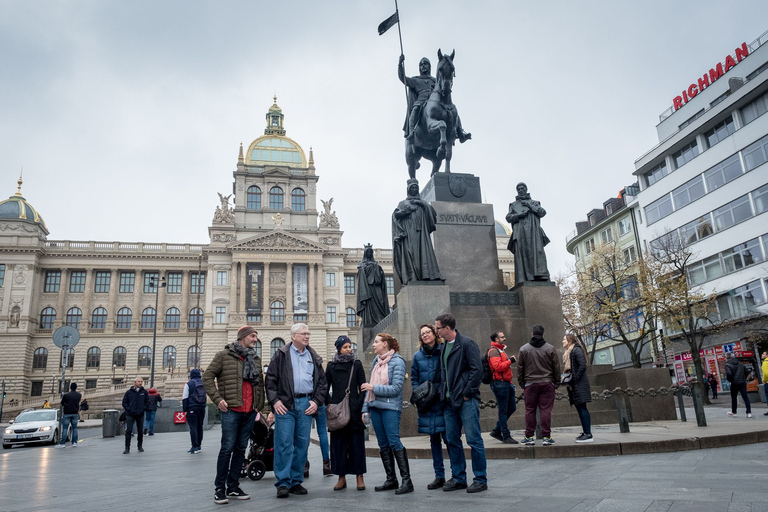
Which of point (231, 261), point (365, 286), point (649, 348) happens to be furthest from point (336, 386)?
point (231, 261)

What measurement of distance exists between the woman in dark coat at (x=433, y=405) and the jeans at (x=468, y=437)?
0.11m

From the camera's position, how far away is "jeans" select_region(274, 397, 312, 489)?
5.88 m

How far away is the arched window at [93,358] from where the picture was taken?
63.8m

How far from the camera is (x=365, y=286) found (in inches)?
637

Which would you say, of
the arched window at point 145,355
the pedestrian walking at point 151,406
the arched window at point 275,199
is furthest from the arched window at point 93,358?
the pedestrian walking at point 151,406

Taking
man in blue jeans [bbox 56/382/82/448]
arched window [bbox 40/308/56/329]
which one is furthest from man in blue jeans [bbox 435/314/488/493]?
arched window [bbox 40/308/56/329]

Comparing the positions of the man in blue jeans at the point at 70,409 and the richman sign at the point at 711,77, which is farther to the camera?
the richman sign at the point at 711,77

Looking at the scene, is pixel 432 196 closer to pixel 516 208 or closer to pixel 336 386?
pixel 516 208

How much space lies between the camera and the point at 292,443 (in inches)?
237

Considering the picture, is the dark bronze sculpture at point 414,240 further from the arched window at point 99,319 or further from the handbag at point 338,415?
the arched window at point 99,319

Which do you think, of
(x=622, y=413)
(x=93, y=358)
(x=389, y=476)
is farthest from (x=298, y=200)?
(x=389, y=476)

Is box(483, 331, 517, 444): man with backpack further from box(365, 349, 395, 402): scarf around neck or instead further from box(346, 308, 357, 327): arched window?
box(346, 308, 357, 327): arched window

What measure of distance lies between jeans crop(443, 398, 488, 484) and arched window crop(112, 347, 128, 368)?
6661 cm

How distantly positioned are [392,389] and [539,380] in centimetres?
278
